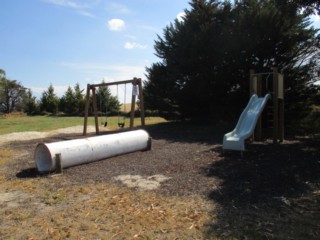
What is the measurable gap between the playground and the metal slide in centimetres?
34

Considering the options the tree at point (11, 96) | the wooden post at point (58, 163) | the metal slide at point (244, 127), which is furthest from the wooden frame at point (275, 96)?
the tree at point (11, 96)

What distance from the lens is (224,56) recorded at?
15.1 m

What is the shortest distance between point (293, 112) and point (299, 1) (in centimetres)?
510

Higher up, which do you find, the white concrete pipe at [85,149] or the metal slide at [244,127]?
the metal slide at [244,127]

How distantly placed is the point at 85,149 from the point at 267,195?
410 centimetres

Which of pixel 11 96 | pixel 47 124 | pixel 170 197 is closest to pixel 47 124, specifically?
pixel 47 124

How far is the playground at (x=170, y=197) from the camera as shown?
407 centimetres

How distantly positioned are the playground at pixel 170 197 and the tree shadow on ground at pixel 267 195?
11 millimetres

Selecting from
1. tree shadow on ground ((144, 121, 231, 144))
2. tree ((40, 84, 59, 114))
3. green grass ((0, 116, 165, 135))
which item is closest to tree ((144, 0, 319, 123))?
tree shadow on ground ((144, 121, 231, 144))

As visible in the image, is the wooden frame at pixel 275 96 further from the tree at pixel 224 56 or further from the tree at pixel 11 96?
the tree at pixel 11 96

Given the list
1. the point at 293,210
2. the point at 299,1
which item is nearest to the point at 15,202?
the point at 293,210

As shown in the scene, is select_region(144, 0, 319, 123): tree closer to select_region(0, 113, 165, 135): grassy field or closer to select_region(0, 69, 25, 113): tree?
select_region(0, 113, 165, 135): grassy field

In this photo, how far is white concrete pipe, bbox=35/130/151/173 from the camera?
24.0 feet

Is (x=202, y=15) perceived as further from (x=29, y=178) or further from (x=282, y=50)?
(x=29, y=178)
